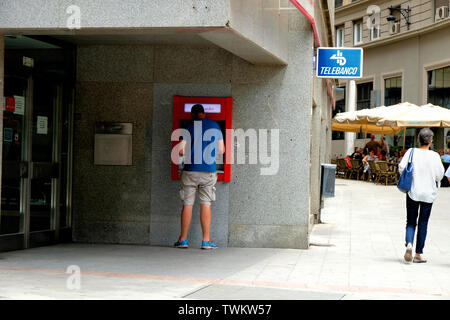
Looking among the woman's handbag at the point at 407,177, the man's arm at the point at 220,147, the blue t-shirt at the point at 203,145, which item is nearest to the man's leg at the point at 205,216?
the blue t-shirt at the point at 203,145

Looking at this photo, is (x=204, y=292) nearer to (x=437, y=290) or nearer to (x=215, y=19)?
(x=437, y=290)

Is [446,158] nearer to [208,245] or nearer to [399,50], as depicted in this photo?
[399,50]

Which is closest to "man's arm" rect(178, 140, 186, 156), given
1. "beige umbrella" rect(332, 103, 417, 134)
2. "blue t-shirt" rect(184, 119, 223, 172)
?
"blue t-shirt" rect(184, 119, 223, 172)

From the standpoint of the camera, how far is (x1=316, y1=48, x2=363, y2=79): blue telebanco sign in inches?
433

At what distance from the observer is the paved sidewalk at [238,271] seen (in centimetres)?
659

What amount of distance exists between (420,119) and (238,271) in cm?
1566

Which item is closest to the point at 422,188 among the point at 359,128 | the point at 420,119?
the point at 420,119

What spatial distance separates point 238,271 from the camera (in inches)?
315

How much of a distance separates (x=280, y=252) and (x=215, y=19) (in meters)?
3.57

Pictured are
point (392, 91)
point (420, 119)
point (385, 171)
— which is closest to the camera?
point (420, 119)

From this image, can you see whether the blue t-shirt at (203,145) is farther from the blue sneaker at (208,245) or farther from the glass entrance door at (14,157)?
the glass entrance door at (14,157)
